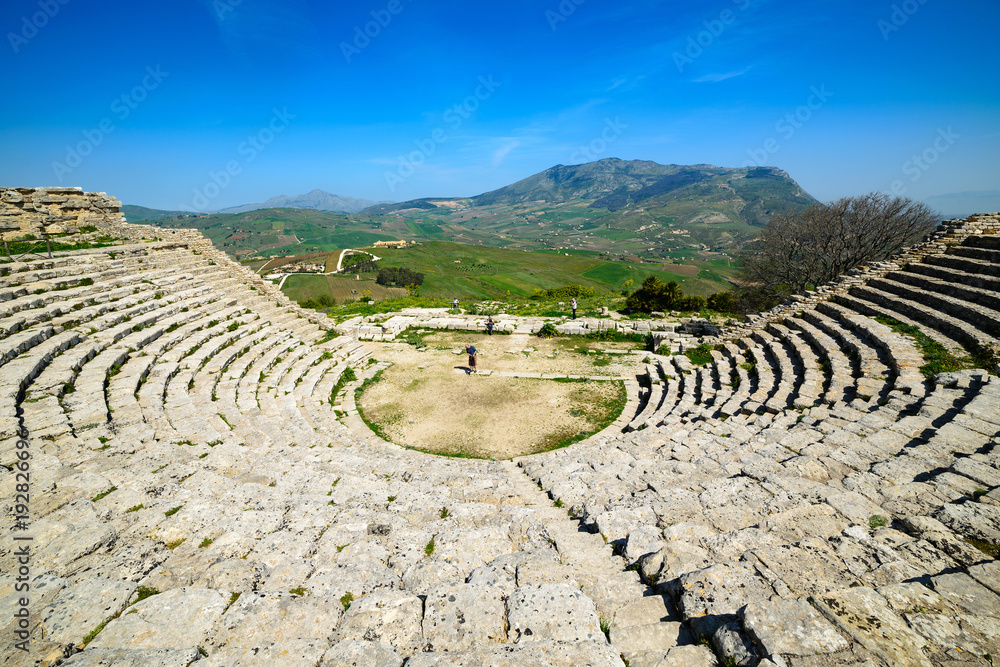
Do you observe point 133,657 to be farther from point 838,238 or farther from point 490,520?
point 838,238

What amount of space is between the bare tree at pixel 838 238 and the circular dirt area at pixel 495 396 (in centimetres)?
1434

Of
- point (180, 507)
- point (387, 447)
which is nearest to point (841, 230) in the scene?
point (387, 447)

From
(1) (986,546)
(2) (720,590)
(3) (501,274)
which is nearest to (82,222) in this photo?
(2) (720,590)

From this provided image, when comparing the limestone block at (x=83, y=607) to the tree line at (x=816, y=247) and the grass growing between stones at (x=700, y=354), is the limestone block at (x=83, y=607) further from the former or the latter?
the tree line at (x=816, y=247)

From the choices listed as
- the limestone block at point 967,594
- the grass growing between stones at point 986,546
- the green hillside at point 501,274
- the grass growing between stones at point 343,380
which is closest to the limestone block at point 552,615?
the limestone block at point 967,594

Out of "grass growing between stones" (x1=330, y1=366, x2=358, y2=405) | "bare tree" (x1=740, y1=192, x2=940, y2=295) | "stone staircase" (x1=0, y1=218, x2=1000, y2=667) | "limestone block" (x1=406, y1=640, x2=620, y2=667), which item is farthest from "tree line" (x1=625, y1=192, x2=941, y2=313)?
"limestone block" (x1=406, y1=640, x2=620, y2=667)

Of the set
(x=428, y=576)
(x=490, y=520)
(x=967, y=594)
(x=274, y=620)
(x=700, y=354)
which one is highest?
(x=967, y=594)

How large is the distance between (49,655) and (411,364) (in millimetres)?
13979

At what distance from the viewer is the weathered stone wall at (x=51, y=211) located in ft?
49.6

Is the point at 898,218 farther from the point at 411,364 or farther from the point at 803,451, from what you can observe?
the point at 411,364

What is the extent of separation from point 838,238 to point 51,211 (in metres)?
38.8

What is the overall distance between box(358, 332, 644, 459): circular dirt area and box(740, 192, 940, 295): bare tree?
1434 cm

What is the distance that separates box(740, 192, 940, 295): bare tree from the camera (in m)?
21.8

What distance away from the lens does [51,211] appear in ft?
53.1
